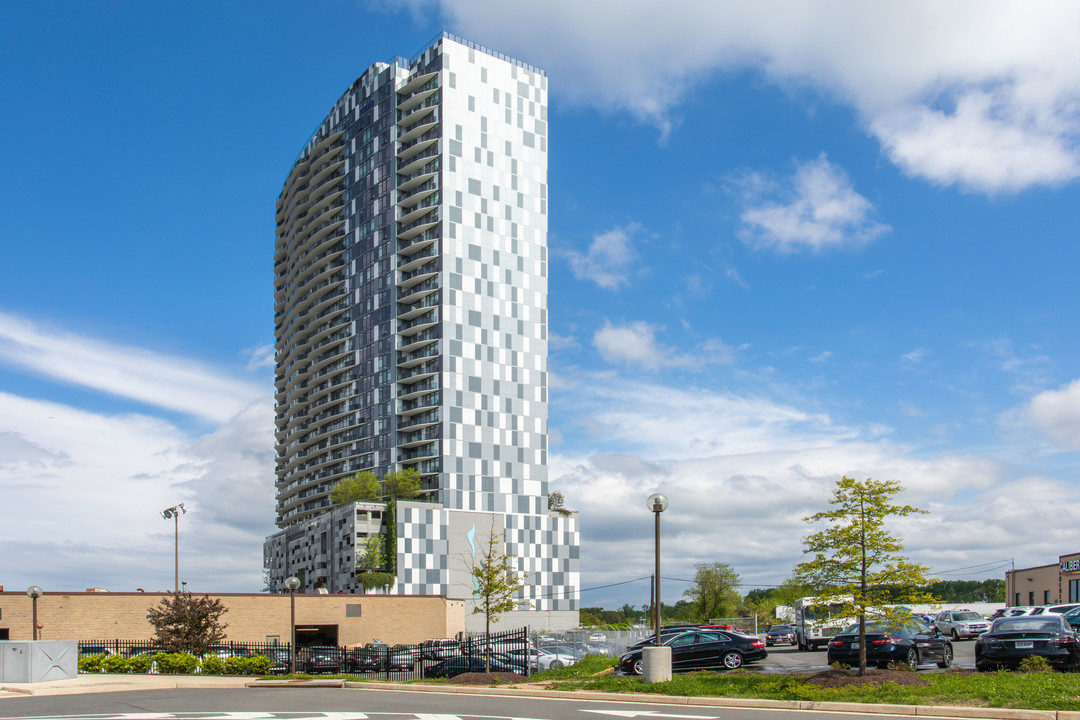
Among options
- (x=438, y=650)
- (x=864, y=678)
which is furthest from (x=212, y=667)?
(x=864, y=678)

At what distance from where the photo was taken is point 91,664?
137 ft

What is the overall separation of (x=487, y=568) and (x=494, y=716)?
21365mm

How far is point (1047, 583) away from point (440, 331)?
2862 inches

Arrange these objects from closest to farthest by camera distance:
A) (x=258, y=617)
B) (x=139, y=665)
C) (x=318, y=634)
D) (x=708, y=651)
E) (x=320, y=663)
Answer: (x=708, y=651) < (x=320, y=663) < (x=139, y=665) < (x=258, y=617) < (x=318, y=634)

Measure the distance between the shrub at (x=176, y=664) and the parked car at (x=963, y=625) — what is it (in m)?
35.9

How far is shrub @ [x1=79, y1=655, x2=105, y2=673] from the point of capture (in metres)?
41.4

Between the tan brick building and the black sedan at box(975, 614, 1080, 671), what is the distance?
53.2 m

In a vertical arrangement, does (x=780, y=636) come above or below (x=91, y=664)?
below

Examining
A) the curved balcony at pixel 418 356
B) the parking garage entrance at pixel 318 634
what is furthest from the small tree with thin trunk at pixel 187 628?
the curved balcony at pixel 418 356

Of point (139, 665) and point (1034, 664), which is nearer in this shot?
point (1034, 664)

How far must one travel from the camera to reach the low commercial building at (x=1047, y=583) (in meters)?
81.8

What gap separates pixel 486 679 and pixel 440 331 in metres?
95.6

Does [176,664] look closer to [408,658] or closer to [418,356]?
[408,658]

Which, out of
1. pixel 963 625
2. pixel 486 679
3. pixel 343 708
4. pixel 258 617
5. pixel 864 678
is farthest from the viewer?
pixel 258 617
